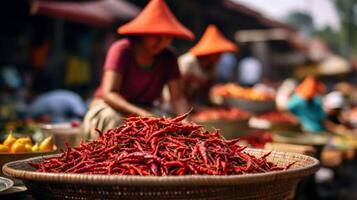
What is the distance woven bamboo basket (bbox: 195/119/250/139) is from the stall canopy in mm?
3178

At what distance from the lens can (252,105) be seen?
8.95 m

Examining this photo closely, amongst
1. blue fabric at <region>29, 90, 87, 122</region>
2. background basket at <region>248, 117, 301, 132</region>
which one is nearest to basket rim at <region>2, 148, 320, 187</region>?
background basket at <region>248, 117, 301, 132</region>

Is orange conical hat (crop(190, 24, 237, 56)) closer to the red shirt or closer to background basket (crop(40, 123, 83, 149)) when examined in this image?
the red shirt

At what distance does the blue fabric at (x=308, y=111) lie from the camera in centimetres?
909

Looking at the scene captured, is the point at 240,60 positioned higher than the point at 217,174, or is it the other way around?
the point at 217,174

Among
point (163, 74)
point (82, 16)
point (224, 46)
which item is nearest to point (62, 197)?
point (163, 74)

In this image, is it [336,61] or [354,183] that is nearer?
[354,183]

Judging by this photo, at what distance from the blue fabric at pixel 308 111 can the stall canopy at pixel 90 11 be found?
365cm

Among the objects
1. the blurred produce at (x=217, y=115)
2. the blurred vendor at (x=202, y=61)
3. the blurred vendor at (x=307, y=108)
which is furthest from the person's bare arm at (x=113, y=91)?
the blurred vendor at (x=307, y=108)

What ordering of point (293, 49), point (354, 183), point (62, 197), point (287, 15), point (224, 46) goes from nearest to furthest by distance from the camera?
1. point (62, 197)
2. point (224, 46)
3. point (354, 183)
4. point (293, 49)
5. point (287, 15)

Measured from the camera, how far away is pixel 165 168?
2451 mm

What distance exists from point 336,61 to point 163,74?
19.4 meters

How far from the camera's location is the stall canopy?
27.6 ft

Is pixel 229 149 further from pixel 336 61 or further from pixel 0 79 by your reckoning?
pixel 336 61
